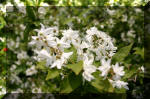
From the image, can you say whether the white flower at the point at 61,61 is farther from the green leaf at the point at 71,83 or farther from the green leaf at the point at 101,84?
the green leaf at the point at 101,84

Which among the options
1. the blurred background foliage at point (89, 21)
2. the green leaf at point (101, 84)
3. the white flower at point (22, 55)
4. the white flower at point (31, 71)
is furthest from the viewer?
the white flower at point (22, 55)

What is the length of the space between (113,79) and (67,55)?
0.36m

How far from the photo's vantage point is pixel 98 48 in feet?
5.14

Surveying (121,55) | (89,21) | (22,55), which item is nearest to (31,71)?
(22,55)

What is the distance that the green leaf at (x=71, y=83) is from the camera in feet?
4.16

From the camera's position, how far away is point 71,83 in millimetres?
1292

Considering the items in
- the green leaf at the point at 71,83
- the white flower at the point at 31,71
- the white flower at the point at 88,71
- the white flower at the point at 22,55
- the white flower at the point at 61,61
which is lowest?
the white flower at the point at 31,71

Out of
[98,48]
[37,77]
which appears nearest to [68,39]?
[98,48]

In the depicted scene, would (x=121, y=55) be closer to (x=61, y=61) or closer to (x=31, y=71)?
(x=61, y=61)

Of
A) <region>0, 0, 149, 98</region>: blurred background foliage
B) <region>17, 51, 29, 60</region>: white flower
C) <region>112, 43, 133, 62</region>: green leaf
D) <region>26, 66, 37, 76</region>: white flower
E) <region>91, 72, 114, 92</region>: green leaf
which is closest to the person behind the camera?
<region>91, 72, 114, 92</region>: green leaf

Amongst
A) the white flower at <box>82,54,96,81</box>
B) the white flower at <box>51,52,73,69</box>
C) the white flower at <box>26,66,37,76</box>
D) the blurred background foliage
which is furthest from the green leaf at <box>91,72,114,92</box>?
the white flower at <box>26,66,37,76</box>

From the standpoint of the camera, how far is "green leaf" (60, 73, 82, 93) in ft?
4.16

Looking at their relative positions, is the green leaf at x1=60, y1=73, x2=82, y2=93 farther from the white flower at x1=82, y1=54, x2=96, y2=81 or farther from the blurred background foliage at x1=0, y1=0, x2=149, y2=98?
the blurred background foliage at x1=0, y1=0, x2=149, y2=98

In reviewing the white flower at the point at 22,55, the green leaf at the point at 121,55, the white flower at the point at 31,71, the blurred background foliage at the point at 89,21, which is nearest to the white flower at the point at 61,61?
the green leaf at the point at 121,55
